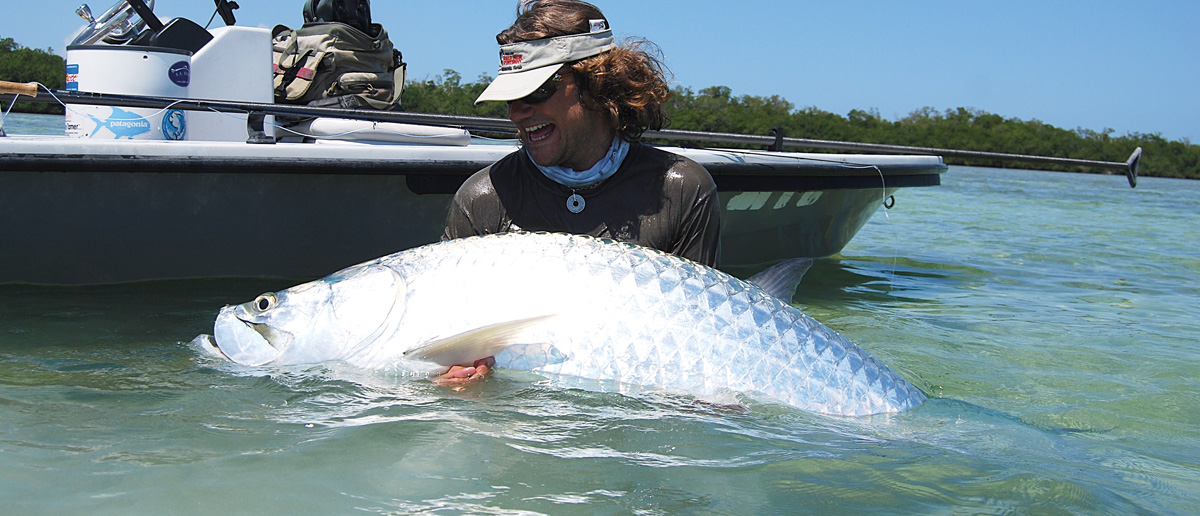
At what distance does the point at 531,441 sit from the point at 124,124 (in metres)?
3.37

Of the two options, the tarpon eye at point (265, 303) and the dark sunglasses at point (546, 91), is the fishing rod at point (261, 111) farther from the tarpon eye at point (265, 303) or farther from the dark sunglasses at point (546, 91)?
the tarpon eye at point (265, 303)

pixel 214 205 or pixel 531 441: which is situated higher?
pixel 214 205

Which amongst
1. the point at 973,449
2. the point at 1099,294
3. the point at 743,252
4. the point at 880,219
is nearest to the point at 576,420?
the point at 973,449

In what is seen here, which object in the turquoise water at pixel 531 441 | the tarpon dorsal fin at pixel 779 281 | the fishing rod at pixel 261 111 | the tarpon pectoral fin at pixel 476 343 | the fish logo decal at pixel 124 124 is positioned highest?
the fishing rod at pixel 261 111

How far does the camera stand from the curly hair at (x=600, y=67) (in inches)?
116

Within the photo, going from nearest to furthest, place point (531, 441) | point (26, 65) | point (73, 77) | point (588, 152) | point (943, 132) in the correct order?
1. point (531, 441)
2. point (588, 152)
3. point (73, 77)
4. point (26, 65)
5. point (943, 132)

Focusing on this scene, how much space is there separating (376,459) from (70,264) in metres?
3.08

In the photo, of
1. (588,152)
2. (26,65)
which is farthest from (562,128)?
(26,65)

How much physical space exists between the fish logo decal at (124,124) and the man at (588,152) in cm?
250

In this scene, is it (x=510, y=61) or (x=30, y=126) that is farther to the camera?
(x=30, y=126)

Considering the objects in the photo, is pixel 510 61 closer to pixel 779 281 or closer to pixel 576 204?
pixel 576 204

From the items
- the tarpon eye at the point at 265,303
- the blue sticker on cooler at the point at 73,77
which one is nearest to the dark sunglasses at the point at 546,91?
the tarpon eye at the point at 265,303

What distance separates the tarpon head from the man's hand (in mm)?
228

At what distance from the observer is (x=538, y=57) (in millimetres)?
2912
